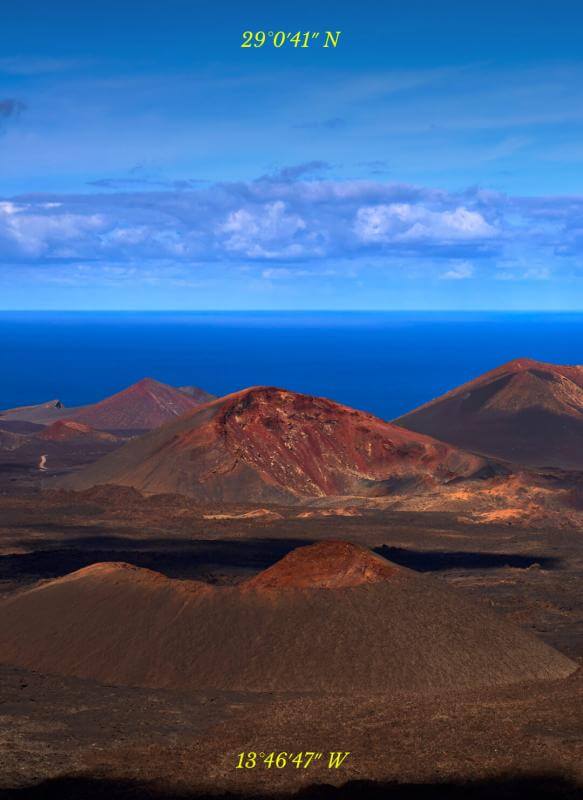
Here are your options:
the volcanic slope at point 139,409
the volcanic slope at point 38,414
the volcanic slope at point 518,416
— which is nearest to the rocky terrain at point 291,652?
the volcanic slope at point 518,416

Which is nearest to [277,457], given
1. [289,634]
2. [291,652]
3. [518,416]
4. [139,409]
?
[518,416]

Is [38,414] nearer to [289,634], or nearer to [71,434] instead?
[71,434]

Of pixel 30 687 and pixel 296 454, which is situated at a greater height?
pixel 296 454

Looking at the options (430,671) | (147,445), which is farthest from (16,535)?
(430,671)

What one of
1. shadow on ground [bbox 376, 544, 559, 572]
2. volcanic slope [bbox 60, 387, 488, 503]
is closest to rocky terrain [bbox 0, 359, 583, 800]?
shadow on ground [bbox 376, 544, 559, 572]

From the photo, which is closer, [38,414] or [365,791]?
[365,791]

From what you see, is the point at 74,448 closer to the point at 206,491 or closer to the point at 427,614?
the point at 206,491
